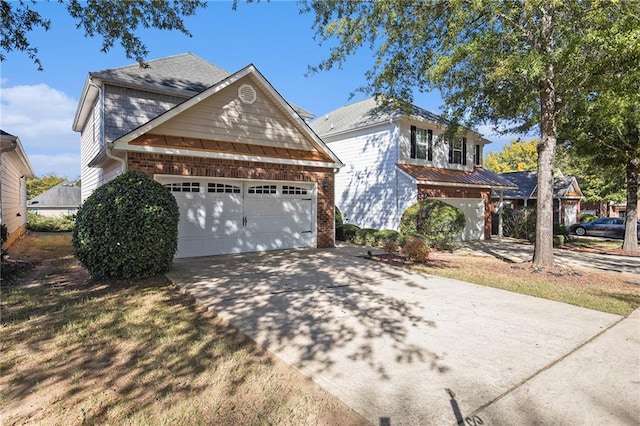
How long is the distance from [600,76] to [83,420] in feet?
37.8

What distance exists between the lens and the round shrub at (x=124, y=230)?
6.77 meters

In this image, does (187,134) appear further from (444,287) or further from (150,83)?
(444,287)

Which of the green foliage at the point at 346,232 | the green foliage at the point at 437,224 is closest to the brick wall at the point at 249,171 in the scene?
the green foliage at the point at 346,232

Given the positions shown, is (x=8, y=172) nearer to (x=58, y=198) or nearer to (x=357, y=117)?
(x=357, y=117)

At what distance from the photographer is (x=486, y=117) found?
12148mm

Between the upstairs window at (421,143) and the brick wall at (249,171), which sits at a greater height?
the upstairs window at (421,143)

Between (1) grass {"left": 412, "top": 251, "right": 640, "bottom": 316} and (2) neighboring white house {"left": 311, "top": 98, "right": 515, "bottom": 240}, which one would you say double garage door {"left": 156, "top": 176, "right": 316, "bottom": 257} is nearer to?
(1) grass {"left": 412, "top": 251, "right": 640, "bottom": 316}

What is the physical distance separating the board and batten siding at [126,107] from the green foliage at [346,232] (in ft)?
28.3

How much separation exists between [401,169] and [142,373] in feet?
44.9

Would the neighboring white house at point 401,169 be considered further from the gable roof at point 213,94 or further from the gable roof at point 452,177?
the gable roof at point 213,94

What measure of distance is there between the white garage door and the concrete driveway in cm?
1100

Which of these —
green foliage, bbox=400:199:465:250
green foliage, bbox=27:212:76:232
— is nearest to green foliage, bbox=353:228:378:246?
green foliage, bbox=400:199:465:250

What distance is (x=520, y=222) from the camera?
19.4 meters

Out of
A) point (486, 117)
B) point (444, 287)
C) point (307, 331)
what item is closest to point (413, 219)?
point (486, 117)
